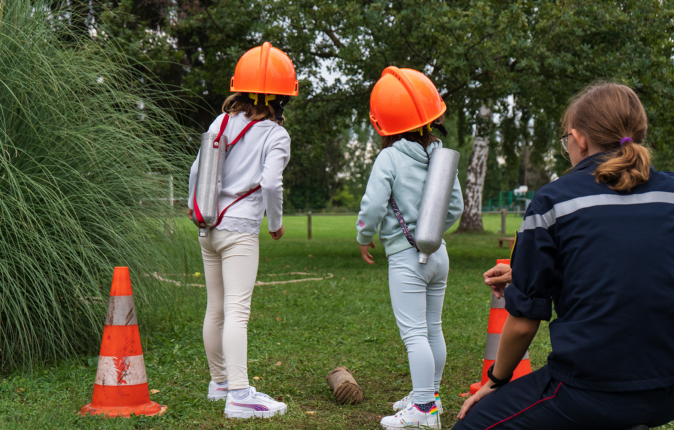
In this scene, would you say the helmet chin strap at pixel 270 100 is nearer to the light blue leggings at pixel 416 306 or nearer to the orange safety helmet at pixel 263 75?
the orange safety helmet at pixel 263 75

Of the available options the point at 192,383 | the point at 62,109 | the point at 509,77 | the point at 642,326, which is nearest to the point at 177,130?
the point at 62,109

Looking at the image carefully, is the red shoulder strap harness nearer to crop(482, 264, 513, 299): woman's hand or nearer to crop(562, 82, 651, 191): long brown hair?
crop(482, 264, 513, 299): woman's hand

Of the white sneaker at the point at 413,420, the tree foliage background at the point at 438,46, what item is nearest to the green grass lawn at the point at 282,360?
the white sneaker at the point at 413,420

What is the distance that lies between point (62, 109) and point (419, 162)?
8.99 feet

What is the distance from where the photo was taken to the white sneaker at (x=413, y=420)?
3100mm

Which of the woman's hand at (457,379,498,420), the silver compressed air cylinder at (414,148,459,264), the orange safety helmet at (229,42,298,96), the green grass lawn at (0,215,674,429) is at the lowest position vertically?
the green grass lawn at (0,215,674,429)

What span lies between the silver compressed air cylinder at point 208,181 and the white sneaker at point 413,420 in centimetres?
143

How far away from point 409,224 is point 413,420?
1.02 m

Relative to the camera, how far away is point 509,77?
9.62 m

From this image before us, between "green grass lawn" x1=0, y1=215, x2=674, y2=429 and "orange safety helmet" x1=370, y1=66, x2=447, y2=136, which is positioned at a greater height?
"orange safety helmet" x1=370, y1=66, x2=447, y2=136

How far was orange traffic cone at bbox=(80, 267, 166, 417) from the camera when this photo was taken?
329 centimetres

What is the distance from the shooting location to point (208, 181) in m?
3.34

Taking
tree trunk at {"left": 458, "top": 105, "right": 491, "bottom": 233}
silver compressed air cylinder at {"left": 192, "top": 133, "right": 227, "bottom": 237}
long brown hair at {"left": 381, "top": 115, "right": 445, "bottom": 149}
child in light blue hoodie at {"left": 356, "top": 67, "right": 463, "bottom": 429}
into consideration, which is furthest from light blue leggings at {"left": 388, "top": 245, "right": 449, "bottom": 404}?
tree trunk at {"left": 458, "top": 105, "right": 491, "bottom": 233}

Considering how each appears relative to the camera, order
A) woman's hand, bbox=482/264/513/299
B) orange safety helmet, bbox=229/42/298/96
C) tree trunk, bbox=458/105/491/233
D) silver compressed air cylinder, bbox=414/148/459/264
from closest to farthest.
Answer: woman's hand, bbox=482/264/513/299, silver compressed air cylinder, bbox=414/148/459/264, orange safety helmet, bbox=229/42/298/96, tree trunk, bbox=458/105/491/233
